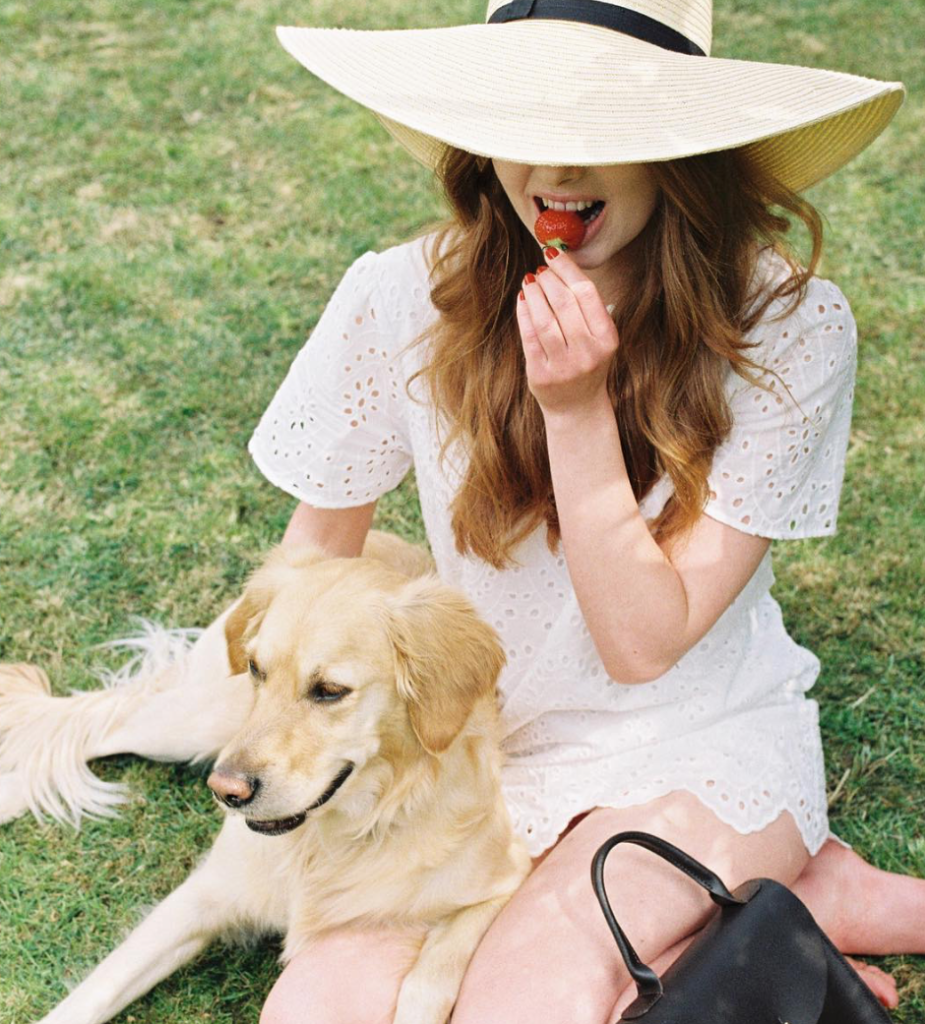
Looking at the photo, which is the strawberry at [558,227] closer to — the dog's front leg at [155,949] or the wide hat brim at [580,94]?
the wide hat brim at [580,94]

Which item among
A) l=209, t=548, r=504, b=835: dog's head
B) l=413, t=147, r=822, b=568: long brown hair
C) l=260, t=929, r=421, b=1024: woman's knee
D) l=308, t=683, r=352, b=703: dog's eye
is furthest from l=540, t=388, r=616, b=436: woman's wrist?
l=260, t=929, r=421, b=1024: woman's knee

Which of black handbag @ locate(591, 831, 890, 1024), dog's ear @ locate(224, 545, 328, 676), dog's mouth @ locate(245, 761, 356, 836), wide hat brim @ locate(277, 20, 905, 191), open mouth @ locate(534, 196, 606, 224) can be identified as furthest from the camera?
dog's ear @ locate(224, 545, 328, 676)

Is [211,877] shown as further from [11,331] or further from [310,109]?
[310,109]

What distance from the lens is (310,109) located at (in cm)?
609

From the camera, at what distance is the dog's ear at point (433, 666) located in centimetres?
218

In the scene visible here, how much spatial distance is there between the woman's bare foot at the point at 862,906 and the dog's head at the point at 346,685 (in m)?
0.83

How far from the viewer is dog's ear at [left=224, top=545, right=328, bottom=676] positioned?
233 centimetres

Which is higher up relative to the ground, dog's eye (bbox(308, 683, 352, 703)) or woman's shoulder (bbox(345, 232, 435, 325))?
woman's shoulder (bbox(345, 232, 435, 325))

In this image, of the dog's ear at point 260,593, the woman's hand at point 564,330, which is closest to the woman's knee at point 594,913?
the dog's ear at point 260,593

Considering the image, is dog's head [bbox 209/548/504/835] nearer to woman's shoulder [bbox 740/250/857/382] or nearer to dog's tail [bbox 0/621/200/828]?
woman's shoulder [bbox 740/250/857/382]

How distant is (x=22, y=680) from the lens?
306 cm

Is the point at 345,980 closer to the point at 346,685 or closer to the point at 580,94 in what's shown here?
the point at 346,685

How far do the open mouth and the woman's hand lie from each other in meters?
0.10

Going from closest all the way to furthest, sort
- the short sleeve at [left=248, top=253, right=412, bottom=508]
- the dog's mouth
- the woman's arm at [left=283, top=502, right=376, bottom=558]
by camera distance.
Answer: the dog's mouth, the short sleeve at [left=248, top=253, right=412, bottom=508], the woman's arm at [left=283, top=502, right=376, bottom=558]
